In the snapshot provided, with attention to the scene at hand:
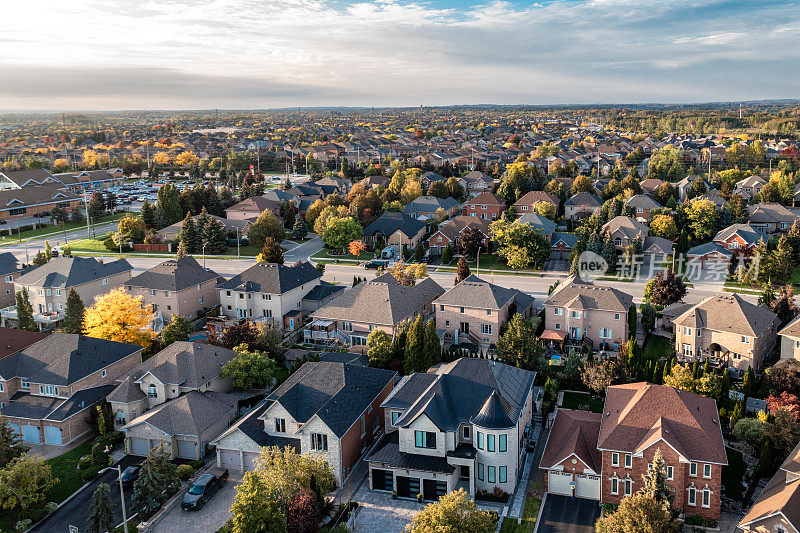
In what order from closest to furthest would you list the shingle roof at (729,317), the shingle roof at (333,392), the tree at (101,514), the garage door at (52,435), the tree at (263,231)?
1. the tree at (101,514)
2. the shingle roof at (333,392)
3. the garage door at (52,435)
4. the shingle roof at (729,317)
5. the tree at (263,231)

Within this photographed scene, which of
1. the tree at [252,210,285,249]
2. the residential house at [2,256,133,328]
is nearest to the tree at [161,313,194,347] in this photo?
the residential house at [2,256,133,328]

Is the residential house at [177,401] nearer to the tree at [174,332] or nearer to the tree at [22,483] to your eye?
the tree at [22,483]

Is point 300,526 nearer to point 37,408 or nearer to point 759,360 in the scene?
point 37,408

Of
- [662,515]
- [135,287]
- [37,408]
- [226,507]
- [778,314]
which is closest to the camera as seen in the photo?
[662,515]

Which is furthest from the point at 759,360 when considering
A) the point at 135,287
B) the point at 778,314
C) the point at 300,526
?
the point at 135,287

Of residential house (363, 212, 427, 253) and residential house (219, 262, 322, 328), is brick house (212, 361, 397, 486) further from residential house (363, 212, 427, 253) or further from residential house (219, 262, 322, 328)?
residential house (363, 212, 427, 253)

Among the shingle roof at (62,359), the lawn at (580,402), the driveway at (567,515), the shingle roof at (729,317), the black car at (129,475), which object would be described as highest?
the shingle roof at (729,317)

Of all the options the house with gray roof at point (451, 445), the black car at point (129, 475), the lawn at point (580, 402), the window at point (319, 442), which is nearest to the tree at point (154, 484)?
the black car at point (129, 475)
